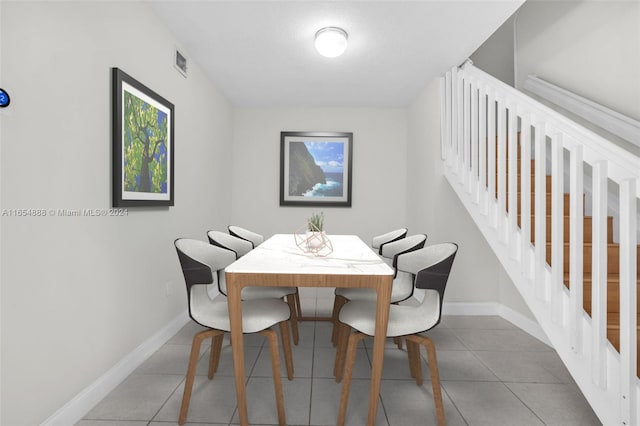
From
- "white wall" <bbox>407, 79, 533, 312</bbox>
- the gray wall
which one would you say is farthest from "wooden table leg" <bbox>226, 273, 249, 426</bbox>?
the gray wall

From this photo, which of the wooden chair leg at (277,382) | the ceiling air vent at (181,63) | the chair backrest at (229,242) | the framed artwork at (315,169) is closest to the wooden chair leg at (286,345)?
the wooden chair leg at (277,382)

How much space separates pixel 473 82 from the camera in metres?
2.86

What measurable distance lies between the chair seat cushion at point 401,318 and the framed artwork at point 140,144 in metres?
1.56

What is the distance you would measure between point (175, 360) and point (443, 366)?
1.93 metres

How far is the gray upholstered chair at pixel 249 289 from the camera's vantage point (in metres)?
2.26

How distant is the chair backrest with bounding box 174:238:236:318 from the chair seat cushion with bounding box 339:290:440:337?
76 cm

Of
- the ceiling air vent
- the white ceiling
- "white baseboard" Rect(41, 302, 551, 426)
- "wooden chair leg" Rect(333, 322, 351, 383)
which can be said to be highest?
the white ceiling

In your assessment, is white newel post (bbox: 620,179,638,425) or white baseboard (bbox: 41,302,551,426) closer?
white newel post (bbox: 620,179,638,425)

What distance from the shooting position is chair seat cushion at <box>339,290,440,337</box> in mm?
1624

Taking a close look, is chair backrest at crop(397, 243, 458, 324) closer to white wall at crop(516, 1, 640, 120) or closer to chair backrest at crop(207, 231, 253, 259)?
chair backrest at crop(207, 231, 253, 259)

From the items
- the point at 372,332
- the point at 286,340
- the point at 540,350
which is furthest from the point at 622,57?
the point at 286,340

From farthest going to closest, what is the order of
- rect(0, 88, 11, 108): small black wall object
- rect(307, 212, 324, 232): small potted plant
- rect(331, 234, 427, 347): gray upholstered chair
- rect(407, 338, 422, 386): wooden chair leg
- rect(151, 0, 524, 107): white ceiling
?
rect(307, 212, 324, 232): small potted plant → rect(151, 0, 524, 107): white ceiling → rect(331, 234, 427, 347): gray upholstered chair → rect(407, 338, 422, 386): wooden chair leg → rect(0, 88, 11, 108): small black wall object

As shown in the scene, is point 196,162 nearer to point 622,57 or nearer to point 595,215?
point 595,215

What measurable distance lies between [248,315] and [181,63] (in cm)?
234
